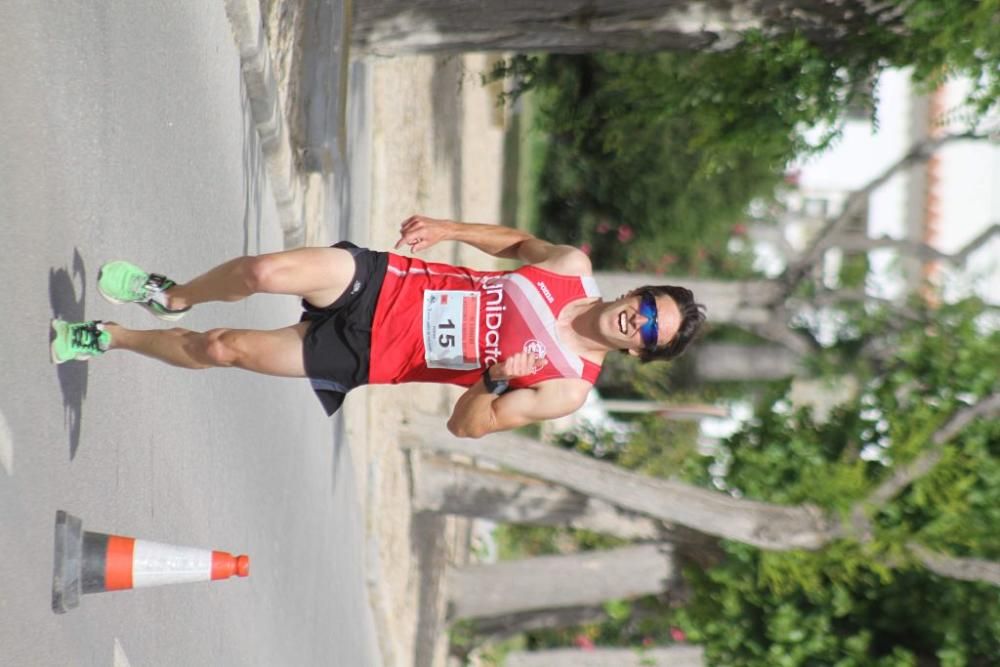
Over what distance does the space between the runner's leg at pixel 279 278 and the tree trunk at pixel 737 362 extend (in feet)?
55.0

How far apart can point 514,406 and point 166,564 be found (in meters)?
1.49

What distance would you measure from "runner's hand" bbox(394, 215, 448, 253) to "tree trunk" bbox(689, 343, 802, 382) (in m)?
16.4

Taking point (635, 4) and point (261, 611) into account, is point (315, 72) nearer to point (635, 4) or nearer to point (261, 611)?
point (635, 4)

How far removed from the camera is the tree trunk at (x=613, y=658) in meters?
12.8

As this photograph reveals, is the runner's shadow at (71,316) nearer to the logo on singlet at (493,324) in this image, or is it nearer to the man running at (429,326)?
the man running at (429,326)

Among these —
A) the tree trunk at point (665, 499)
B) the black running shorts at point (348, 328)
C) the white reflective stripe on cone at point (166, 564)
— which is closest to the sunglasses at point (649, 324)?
the black running shorts at point (348, 328)

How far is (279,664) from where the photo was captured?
25.1 feet

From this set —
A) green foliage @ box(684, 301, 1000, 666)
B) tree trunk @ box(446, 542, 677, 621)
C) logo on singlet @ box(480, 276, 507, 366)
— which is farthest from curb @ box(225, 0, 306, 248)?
green foliage @ box(684, 301, 1000, 666)

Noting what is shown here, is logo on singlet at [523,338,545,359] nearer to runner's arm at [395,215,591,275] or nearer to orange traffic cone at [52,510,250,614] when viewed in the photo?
runner's arm at [395,215,591,275]

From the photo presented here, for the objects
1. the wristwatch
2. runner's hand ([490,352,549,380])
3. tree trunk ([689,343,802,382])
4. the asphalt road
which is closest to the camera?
the asphalt road

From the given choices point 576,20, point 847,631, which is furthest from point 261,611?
point 847,631

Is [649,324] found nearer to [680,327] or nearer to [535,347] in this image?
[680,327]

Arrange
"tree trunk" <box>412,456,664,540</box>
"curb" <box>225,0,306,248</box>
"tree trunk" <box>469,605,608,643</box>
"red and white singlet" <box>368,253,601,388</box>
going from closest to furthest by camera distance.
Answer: "red and white singlet" <box>368,253,601,388</box> → "curb" <box>225,0,306,248</box> → "tree trunk" <box>412,456,664,540</box> → "tree trunk" <box>469,605,608,643</box>

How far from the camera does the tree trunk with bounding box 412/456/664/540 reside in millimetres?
11742
